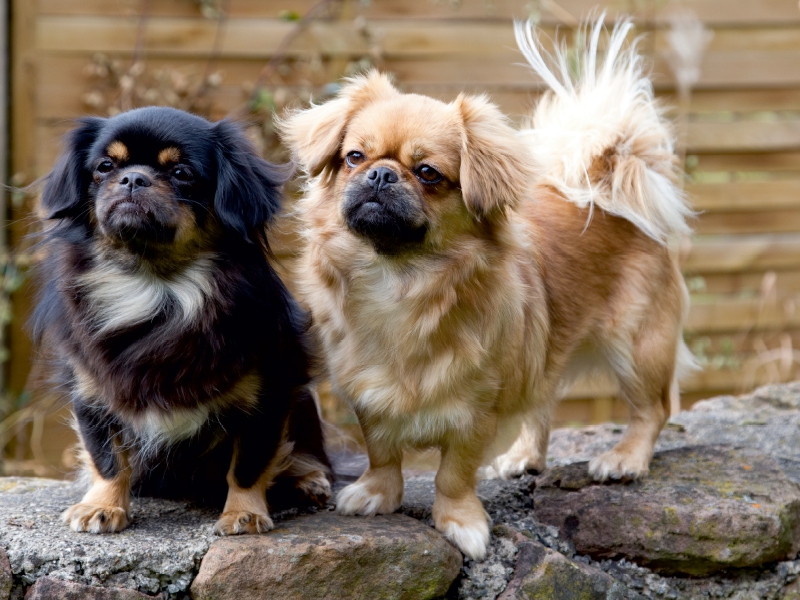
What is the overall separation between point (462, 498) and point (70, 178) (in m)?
1.44

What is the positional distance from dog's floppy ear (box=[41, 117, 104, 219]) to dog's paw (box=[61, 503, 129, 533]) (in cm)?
80

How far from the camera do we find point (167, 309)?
95.3 inches

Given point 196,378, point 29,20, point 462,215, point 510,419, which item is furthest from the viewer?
point 29,20

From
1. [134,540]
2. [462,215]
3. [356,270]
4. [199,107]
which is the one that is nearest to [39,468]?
[199,107]

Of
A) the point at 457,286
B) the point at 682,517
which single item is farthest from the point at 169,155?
the point at 682,517

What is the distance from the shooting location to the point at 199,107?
14.9 ft

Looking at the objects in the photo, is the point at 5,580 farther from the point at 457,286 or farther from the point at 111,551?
the point at 457,286

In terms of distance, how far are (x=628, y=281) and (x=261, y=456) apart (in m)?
1.45

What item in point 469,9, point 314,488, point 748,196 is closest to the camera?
point 314,488

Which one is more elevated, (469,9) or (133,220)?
(469,9)

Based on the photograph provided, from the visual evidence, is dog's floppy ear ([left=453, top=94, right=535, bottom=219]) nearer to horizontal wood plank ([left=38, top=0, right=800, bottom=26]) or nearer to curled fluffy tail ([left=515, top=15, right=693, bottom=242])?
curled fluffy tail ([left=515, top=15, right=693, bottom=242])

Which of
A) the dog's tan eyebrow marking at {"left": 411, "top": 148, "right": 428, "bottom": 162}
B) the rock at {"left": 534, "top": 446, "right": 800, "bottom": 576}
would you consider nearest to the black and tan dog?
the dog's tan eyebrow marking at {"left": 411, "top": 148, "right": 428, "bottom": 162}

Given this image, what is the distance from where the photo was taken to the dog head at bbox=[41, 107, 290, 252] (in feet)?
7.59

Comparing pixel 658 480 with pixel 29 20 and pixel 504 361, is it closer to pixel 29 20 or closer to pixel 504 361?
pixel 504 361
